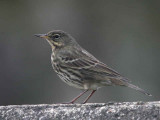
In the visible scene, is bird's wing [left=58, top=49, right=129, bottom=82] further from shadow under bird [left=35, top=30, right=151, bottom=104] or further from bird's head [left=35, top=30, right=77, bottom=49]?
bird's head [left=35, top=30, right=77, bottom=49]

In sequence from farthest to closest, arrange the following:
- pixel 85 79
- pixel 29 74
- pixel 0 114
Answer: pixel 29 74, pixel 85 79, pixel 0 114

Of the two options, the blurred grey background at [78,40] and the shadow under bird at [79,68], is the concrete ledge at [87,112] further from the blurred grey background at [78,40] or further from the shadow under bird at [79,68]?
the blurred grey background at [78,40]

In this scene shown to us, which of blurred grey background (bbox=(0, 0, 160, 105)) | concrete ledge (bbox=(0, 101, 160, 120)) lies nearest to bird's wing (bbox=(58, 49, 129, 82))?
concrete ledge (bbox=(0, 101, 160, 120))

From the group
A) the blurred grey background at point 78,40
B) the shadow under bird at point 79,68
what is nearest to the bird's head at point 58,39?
the shadow under bird at point 79,68

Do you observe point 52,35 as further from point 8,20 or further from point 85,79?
point 8,20

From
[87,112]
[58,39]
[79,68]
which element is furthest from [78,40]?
[87,112]

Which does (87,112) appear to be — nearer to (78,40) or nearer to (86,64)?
(86,64)

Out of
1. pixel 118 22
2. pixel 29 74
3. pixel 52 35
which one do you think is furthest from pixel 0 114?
pixel 118 22
